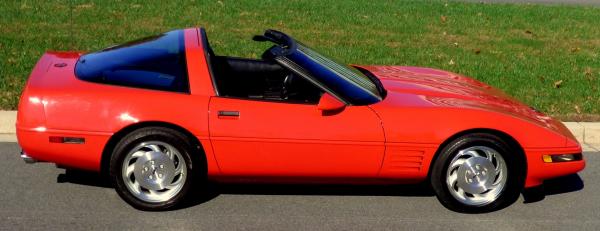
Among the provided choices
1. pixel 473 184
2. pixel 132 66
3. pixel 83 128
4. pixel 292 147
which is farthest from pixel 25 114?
pixel 473 184

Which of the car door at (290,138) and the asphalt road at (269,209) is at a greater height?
the car door at (290,138)

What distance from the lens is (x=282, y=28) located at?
38.1 ft

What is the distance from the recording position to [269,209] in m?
5.39

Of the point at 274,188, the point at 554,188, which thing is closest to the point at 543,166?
the point at 554,188

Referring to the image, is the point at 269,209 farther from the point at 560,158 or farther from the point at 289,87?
the point at 560,158

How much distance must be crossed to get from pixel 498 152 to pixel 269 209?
1.55m

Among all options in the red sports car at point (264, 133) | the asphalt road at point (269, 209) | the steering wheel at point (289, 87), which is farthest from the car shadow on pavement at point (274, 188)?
the steering wheel at point (289, 87)

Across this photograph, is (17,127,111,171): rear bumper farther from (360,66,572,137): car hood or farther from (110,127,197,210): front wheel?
(360,66,572,137): car hood

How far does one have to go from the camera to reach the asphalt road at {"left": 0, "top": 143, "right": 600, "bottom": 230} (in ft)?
16.7

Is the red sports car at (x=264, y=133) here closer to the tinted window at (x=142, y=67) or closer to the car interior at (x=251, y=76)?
the tinted window at (x=142, y=67)

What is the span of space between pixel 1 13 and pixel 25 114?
6.78 meters

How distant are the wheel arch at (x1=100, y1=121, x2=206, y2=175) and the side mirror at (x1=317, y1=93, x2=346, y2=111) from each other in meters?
0.80

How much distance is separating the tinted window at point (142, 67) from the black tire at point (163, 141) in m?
0.32

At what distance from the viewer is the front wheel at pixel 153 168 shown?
200 inches
